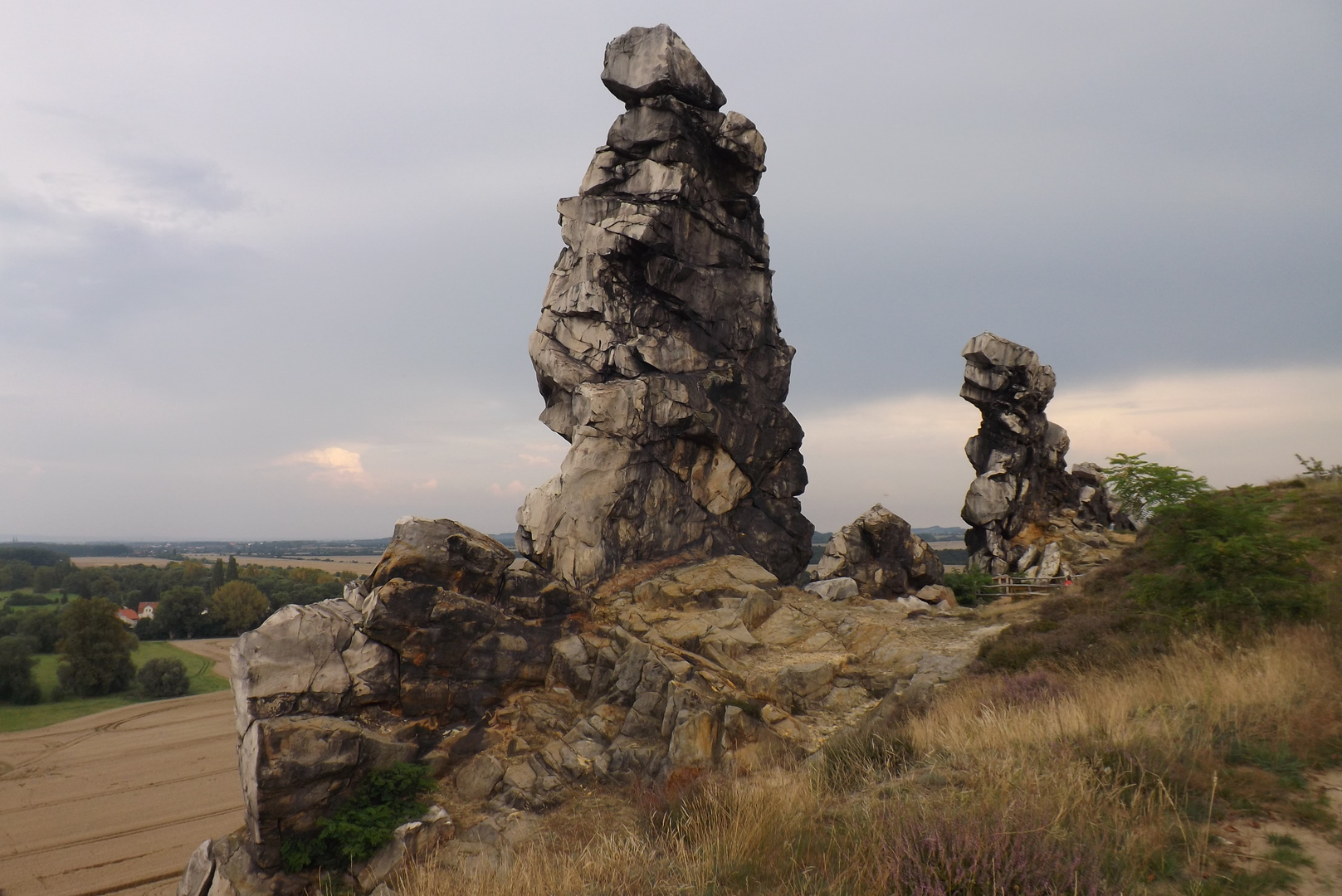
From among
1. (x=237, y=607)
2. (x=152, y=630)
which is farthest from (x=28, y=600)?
(x=237, y=607)

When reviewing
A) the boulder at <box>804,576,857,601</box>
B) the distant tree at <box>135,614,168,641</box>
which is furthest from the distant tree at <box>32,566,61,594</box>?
the boulder at <box>804,576,857,601</box>

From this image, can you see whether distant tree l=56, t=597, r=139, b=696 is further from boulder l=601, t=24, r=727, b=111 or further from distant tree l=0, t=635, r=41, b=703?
boulder l=601, t=24, r=727, b=111

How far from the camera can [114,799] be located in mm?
32875

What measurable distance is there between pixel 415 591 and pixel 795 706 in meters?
8.57

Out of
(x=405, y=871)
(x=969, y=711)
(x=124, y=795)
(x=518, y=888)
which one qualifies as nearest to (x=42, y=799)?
(x=124, y=795)

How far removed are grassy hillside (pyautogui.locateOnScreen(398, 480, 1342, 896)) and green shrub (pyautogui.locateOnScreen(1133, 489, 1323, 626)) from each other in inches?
1.3

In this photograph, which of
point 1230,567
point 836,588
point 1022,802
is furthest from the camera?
point 836,588

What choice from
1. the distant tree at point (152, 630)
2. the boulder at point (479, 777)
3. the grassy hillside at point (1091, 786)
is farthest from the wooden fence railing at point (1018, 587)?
the distant tree at point (152, 630)

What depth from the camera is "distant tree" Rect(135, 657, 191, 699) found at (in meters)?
54.4

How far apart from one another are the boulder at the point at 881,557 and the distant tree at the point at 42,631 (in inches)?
2677

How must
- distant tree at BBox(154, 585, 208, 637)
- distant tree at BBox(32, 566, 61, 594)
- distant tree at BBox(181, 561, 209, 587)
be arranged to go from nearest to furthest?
distant tree at BBox(154, 585, 208, 637), distant tree at BBox(181, 561, 209, 587), distant tree at BBox(32, 566, 61, 594)

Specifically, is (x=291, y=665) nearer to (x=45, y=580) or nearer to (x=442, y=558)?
(x=442, y=558)

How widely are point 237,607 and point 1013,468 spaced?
78887 mm

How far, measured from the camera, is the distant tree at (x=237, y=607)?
78188 millimetres
